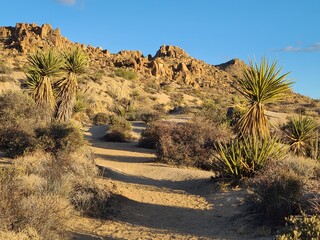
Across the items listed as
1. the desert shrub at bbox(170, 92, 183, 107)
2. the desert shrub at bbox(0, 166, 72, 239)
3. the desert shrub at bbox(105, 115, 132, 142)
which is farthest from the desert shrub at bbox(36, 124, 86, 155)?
the desert shrub at bbox(170, 92, 183, 107)

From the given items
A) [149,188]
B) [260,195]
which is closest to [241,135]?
[149,188]

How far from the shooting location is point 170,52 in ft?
276

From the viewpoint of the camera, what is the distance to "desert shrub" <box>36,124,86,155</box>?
1303cm

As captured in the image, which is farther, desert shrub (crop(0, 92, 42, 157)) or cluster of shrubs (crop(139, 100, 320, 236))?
desert shrub (crop(0, 92, 42, 157))

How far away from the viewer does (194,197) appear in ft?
39.9

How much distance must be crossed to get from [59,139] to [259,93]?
7262mm

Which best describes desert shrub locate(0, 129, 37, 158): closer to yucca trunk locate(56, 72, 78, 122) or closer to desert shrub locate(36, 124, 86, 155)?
desert shrub locate(36, 124, 86, 155)

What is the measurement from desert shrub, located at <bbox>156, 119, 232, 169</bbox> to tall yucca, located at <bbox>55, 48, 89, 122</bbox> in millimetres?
4849

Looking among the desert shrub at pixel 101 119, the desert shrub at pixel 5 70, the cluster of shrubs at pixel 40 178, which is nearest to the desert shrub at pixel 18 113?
the cluster of shrubs at pixel 40 178

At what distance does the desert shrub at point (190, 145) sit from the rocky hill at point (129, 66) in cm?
2360

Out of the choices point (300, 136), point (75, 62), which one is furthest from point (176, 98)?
point (300, 136)

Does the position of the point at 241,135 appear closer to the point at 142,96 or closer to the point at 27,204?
the point at 27,204

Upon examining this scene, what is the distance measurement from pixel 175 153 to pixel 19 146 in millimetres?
6828

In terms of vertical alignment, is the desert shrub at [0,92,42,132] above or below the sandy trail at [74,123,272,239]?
above
